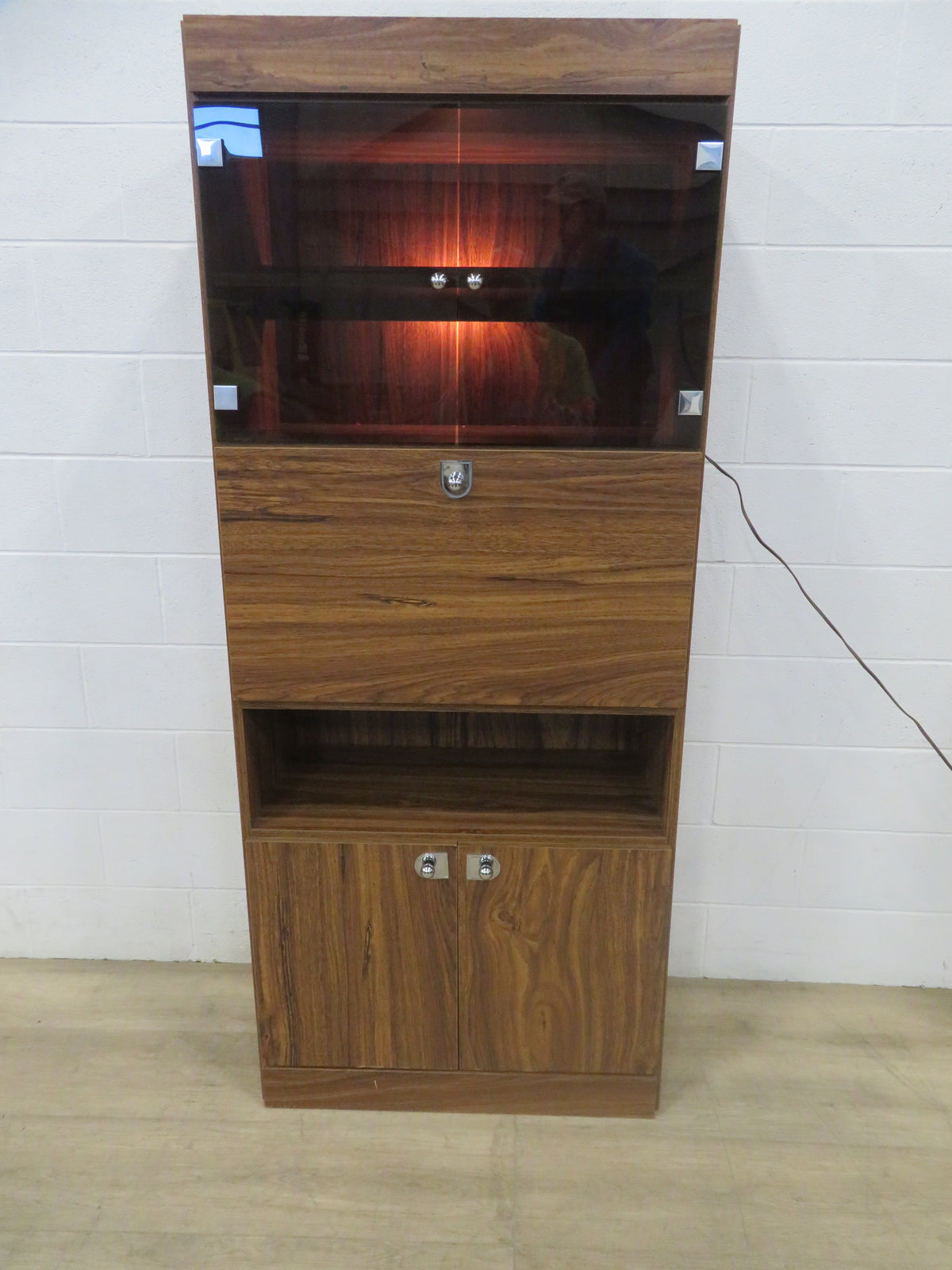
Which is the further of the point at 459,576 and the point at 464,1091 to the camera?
the point at 464,1091

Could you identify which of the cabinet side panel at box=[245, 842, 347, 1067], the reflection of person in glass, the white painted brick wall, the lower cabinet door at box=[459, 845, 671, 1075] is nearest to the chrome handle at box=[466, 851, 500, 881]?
the lower cabinet door at box=[459, 845, 671, 1075]

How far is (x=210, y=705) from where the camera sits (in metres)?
1.89

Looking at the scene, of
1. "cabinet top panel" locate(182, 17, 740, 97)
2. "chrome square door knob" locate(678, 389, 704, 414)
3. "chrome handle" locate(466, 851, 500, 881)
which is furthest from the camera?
"chrome handle" locate(466, 851, 500, 881)

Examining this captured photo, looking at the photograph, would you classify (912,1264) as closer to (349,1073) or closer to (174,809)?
(349,1073)

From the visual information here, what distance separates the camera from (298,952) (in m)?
1.56

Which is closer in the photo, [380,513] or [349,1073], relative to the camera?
[380,513]

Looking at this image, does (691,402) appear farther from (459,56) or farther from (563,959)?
(563,959)

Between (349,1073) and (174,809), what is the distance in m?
0.68

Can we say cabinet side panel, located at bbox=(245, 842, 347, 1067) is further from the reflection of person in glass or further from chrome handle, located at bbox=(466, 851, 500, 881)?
the reflection of person in glass

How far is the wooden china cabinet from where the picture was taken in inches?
47.4

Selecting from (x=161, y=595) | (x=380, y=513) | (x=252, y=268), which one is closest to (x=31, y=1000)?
(x=161, y=595)

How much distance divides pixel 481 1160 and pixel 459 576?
100cm

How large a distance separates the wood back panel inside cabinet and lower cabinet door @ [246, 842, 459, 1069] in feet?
1.00

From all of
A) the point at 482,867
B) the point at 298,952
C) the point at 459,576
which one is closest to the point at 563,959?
the point at 482,867
